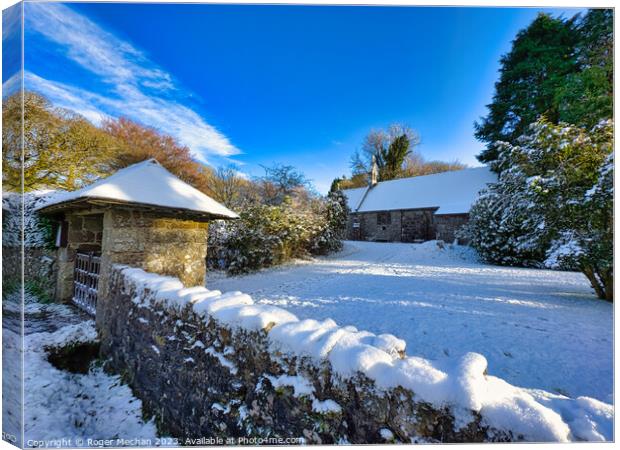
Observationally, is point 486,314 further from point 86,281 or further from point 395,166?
point 395,166

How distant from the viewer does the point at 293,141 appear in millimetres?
2898

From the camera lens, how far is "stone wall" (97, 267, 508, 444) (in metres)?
0.93

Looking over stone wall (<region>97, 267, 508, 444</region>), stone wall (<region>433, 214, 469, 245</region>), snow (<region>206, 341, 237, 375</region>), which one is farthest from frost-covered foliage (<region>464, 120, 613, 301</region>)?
stone wall (<region>433, 214, 469, 245</region>)

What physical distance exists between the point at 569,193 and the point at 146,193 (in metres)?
4.99

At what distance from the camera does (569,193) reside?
2941mm

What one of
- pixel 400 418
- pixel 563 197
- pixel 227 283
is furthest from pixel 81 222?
pixel 563 197

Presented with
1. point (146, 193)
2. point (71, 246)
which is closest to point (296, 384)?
point (146, 193)

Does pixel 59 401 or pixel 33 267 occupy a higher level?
pixel 33 267

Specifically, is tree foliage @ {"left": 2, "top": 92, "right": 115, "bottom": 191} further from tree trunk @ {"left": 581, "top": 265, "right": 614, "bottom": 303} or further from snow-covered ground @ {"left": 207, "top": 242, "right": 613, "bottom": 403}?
tree trunk @ {"left": 581, "top": 265, "right": 614, "bottom": 303}

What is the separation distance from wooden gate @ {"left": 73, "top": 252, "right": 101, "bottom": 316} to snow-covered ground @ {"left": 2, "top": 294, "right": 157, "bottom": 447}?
84cm

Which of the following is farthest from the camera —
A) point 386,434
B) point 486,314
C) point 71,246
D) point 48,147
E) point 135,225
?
point 71,246

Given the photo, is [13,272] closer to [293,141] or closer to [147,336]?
[147,336]

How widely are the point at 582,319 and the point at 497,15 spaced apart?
3.27 meters

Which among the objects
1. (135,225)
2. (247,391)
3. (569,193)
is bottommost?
(247,391)
